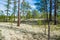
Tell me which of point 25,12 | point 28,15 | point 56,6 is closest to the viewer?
point 56,6

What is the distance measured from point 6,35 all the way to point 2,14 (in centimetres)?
1263

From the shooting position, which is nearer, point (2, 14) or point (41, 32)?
point (41, 32)

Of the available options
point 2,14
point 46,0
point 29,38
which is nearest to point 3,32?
point 29,38

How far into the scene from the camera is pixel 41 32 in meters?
19.4

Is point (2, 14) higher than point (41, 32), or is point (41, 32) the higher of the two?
point (2, 14)

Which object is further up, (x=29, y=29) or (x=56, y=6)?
(x=56, y=6)

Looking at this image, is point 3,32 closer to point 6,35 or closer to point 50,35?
point 6,35

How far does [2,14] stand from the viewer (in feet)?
97.7

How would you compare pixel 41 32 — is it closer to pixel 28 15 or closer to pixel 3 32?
pixel 3 32

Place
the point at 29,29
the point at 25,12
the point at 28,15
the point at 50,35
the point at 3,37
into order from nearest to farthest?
the point at 3,37 → the point at 50,35 → the point at 29,29 → the point at 28,15 → the point at 25,12

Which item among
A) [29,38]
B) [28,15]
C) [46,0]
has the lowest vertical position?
[29,38]

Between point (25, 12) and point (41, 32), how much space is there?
44.0 ft

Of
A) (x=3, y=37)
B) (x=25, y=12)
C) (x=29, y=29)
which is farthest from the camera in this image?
(x=25, y=12)

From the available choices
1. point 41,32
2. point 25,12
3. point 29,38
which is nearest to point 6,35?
point 29,38
